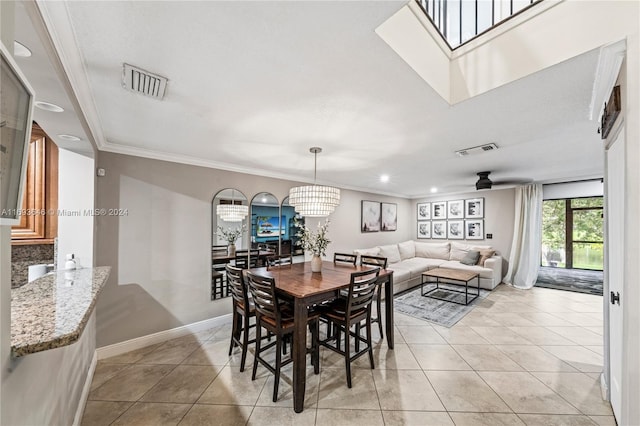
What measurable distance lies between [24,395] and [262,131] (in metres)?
2.19

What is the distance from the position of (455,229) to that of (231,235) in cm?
590

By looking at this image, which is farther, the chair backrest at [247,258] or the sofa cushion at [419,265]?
the sofa cushion at [419,265]

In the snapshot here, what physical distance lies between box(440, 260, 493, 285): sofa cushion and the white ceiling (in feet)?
8.45

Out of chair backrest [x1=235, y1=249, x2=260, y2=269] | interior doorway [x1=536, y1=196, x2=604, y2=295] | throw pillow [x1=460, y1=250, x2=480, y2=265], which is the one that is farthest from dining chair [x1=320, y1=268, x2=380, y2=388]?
interior doorway [x1=536, y1=196, x2=604, y2=295]

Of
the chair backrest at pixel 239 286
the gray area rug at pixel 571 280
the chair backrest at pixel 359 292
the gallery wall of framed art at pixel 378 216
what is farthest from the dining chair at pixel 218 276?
the gray area rug at pixel 571 280

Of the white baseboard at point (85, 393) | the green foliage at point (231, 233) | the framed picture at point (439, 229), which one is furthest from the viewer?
the framed picture at point (439, 229)

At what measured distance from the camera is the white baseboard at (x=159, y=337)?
2.69 metres

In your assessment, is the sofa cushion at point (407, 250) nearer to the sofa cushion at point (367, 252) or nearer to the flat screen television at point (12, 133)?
the sofa cushion at point (367, 252)

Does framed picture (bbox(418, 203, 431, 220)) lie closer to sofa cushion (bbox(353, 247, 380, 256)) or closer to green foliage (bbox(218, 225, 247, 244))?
sofa cushion (bbox(353, 247, 380, 256))

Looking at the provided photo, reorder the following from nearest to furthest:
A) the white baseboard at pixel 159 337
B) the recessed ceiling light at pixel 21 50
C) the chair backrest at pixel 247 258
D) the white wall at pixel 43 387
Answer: the white wall at pixel 43 387
the recessed ceiling light at pixel 21 50
the white baseboard at pixel 159 337
the chair backrest at pixel 247 258

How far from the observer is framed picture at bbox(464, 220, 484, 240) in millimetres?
6223

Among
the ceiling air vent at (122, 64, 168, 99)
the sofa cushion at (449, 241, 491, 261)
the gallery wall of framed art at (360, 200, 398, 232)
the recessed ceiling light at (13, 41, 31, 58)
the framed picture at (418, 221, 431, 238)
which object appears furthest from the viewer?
the framed picture at (418, 221, 431, 238)

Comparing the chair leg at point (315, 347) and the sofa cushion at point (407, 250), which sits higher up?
the sofa cushion at point (407, 250)

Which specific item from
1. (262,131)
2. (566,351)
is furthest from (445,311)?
(262,131)
